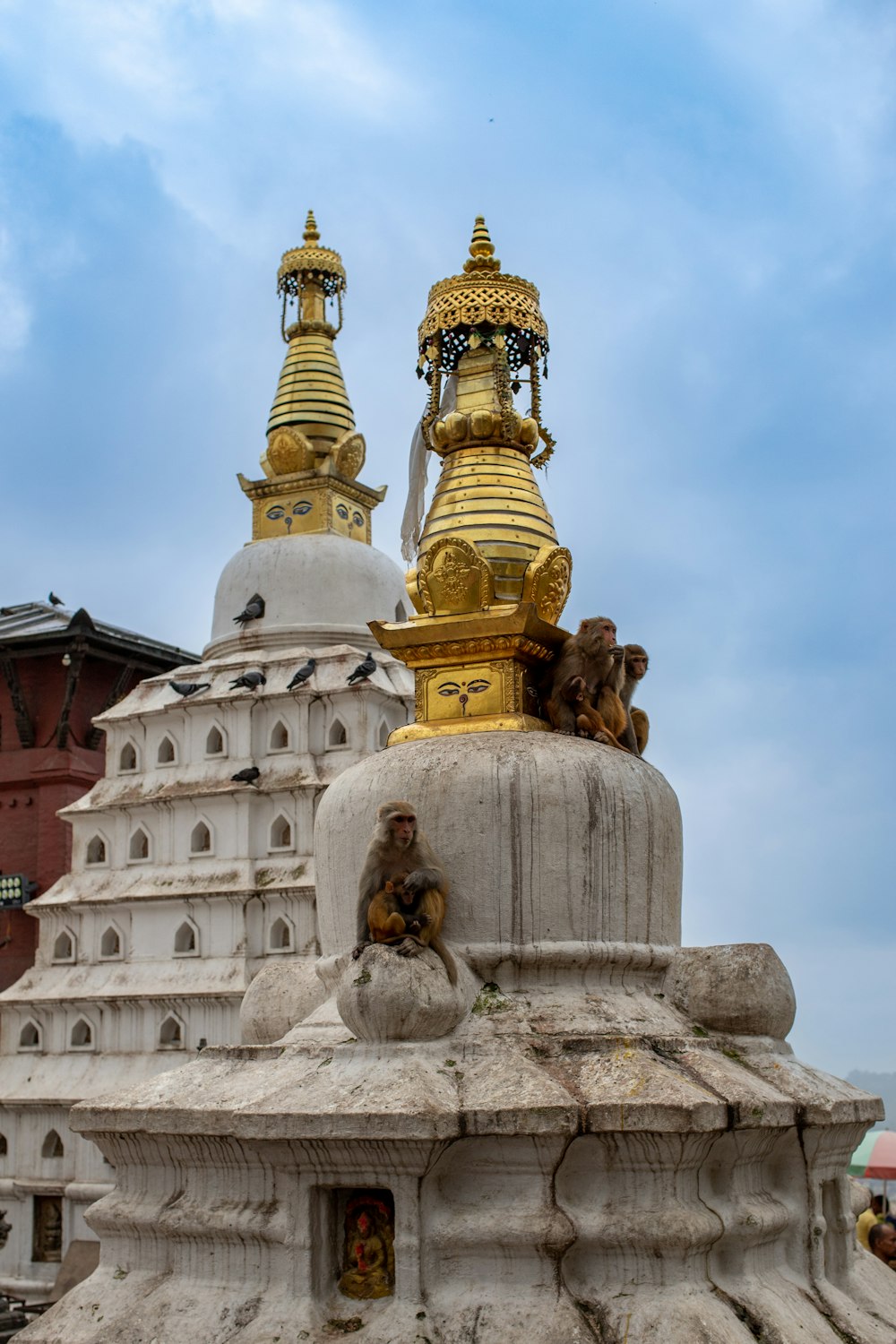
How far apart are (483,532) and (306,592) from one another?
16191 mm

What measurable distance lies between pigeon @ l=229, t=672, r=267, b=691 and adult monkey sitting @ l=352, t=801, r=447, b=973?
16301 millimetres

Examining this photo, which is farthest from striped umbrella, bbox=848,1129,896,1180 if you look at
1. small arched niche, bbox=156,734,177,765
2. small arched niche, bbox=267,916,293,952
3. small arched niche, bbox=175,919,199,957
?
small arched niche, bbox=156,734,177,765

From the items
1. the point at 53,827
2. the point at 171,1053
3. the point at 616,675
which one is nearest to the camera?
the point at 616,675

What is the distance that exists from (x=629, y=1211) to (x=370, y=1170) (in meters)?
1.47

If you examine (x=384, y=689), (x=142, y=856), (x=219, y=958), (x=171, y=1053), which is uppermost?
(x=384, y=689)

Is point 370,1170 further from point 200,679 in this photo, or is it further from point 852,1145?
A: point 200,679

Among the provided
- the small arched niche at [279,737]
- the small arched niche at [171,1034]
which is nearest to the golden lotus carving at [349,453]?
the small arched niche at [279,737]

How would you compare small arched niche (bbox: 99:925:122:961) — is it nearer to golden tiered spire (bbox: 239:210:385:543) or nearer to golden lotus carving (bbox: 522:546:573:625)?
golden tiered spire (bbox: 239:210:385:543)

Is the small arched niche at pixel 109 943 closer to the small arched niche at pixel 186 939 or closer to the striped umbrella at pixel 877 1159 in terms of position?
the small arched niche at pixel 186 939

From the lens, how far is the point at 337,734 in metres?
24.8

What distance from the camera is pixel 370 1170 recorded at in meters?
8.19

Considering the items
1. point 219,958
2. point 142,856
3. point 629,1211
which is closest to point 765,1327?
point 629,1211

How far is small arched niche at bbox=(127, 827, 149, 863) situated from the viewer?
85.0ft

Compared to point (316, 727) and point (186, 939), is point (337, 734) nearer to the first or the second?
point (316, 727)
